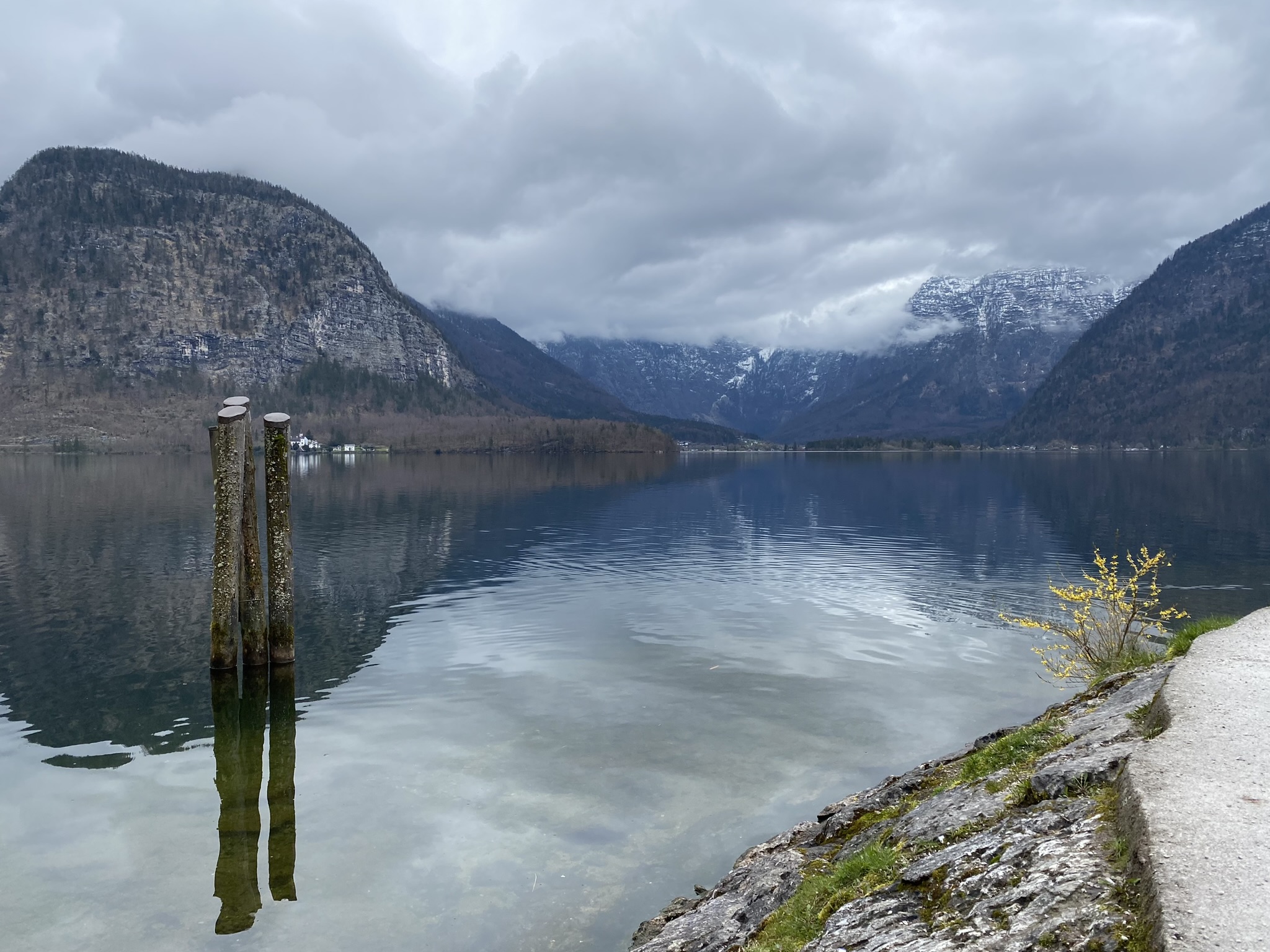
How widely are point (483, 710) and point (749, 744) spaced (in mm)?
7458

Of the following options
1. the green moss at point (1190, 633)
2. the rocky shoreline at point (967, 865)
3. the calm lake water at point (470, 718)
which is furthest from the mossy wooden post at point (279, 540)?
the green moss at point (1190, 633)

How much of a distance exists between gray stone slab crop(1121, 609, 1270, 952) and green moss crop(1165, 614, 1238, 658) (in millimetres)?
3929

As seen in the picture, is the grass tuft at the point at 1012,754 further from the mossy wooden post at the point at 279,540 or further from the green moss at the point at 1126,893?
the mossy wooden post at the point at 279,540

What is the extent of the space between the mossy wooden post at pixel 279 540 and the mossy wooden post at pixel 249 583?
13.6 inches

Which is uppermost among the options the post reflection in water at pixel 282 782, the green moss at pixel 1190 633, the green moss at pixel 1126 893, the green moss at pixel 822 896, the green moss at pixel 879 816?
the green moss at pixel 1126 893

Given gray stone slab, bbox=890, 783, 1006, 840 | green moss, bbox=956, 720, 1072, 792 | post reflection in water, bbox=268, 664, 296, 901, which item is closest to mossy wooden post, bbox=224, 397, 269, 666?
post reflection in water, bbox=268, 664, 296, 901

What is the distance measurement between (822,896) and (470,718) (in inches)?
573

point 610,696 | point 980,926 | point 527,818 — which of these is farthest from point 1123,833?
point 610,696

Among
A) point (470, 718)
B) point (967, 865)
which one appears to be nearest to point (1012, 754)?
point (967, 865)

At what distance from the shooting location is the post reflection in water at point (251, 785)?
13.8 meters

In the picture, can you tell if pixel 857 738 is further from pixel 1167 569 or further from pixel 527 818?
pixel 1167 569

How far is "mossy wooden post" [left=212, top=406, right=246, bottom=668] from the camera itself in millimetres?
23984

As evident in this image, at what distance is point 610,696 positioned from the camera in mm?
24453

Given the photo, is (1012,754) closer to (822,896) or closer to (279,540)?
(822,896)
